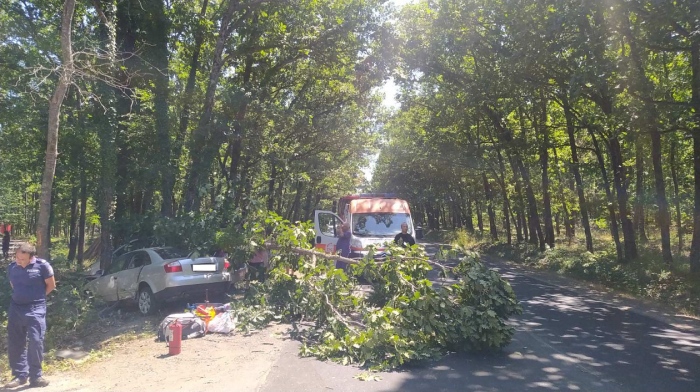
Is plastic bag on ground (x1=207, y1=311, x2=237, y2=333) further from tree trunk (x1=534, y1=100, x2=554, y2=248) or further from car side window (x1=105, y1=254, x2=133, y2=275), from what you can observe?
tree trunk (x1=534, y1=100, x2=554, y2=248)

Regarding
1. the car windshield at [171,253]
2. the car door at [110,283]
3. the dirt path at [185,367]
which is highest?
the car windshield at [171,253]

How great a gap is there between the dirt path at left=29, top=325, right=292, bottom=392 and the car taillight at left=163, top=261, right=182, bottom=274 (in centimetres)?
189

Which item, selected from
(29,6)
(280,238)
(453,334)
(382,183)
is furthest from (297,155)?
(382,183)

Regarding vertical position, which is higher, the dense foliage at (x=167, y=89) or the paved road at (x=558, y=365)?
the dense foliage at (x=167, y=89)

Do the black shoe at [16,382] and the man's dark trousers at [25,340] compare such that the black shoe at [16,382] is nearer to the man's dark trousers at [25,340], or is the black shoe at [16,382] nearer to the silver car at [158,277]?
the man's dark trousers at [25,340]

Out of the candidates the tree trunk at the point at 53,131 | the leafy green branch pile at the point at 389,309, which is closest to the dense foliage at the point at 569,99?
the leafy green branch pile at the point at 389,309

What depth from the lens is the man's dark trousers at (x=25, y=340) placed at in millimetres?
6047

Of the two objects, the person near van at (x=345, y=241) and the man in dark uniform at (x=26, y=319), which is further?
the person near van at (x=345, y=241)

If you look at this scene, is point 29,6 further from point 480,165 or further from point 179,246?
point 480,165

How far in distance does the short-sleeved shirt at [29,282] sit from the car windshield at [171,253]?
432 centimetres

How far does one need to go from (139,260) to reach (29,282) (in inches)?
193

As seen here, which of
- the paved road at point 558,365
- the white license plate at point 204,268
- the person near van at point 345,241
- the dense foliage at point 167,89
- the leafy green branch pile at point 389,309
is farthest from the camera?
the person near van at point 345,241

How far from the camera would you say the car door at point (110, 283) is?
37.1ft

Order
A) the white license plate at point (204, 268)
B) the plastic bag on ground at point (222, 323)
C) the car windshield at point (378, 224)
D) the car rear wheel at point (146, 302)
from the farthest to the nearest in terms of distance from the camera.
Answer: the car windshield at point (378, 224) → the white license plate at point (204, 268) → the car rear wheel at point (146, 302) → the plastic bag on ground at point (222, 323)
